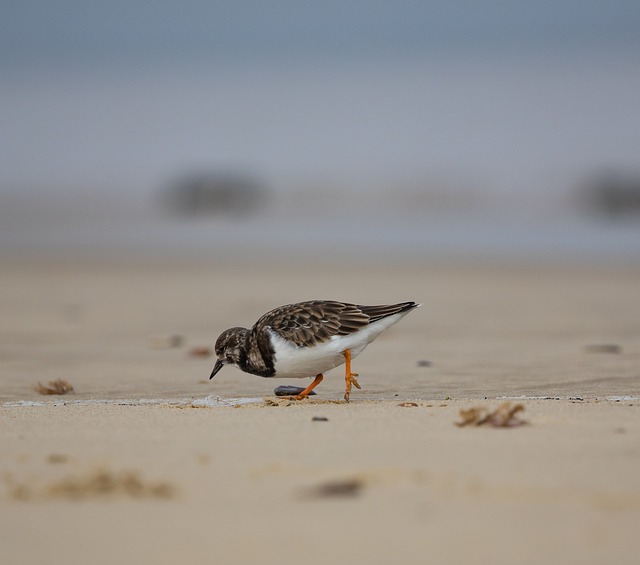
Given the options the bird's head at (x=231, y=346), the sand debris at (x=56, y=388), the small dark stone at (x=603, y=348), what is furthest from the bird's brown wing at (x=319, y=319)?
the small dark stone at (x=603, y=348)

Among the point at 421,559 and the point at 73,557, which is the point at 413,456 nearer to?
the point at 421,559

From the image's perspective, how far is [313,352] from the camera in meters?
7.53

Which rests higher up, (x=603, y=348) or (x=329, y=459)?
(x=603, y=348)

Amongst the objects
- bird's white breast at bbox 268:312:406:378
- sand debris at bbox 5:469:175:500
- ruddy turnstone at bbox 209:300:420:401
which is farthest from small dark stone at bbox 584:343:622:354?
sand debris at bbox 5:469:175:500

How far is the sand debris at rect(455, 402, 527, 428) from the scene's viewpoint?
581 centimetres

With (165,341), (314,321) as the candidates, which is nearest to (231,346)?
(314,321)

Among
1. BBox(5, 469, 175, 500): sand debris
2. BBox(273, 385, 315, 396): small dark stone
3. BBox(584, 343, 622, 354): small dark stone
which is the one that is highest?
BBox(584, 343, 622, 354): small dark stone

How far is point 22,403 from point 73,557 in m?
3.97

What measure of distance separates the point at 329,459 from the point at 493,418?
3.58 ft

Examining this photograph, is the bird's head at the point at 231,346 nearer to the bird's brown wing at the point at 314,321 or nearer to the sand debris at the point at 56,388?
the bird's brown wing at the point at 314,321

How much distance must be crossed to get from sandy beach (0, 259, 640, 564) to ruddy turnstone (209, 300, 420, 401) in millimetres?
268

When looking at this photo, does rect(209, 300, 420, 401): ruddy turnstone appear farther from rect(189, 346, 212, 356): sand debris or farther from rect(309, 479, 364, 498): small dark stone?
rect(189, 346, 212, 356): sand debris

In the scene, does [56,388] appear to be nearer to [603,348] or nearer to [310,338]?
[310,338]

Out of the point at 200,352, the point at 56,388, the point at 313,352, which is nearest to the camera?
the point at 313,352
